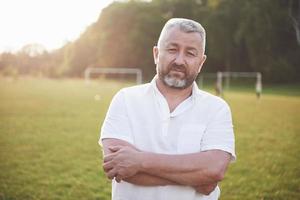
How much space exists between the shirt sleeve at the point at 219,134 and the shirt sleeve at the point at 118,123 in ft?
1.51

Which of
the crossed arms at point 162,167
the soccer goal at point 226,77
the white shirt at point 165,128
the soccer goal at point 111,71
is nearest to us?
the crossed arms at point 162,167

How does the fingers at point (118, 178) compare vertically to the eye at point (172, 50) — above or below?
below

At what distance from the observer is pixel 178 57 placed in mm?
2375

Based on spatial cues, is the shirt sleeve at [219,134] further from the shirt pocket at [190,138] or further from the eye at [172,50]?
the eye at [172,50]

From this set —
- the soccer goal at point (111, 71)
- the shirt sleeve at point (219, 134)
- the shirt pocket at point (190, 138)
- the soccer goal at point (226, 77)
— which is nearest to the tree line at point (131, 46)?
the soccer goal at point (226, 77)

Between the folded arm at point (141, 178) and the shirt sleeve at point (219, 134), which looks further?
the shirt sleeve at point (219, 134)

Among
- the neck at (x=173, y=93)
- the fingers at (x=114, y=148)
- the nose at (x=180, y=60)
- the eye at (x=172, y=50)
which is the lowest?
the fingers at (x=114, y=148)

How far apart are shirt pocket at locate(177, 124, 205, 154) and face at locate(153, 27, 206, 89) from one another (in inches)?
10.2

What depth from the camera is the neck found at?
2.43m

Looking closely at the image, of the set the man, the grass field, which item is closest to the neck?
the man

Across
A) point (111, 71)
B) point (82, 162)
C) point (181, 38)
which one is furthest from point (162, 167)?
point (111, 71)

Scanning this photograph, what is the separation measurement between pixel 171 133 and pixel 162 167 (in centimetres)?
23

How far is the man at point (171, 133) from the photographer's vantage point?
2.22 m

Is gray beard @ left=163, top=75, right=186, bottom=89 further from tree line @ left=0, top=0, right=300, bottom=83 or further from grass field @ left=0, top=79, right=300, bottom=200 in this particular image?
tree line @ left=0, top=0, right=300, bottom=83
